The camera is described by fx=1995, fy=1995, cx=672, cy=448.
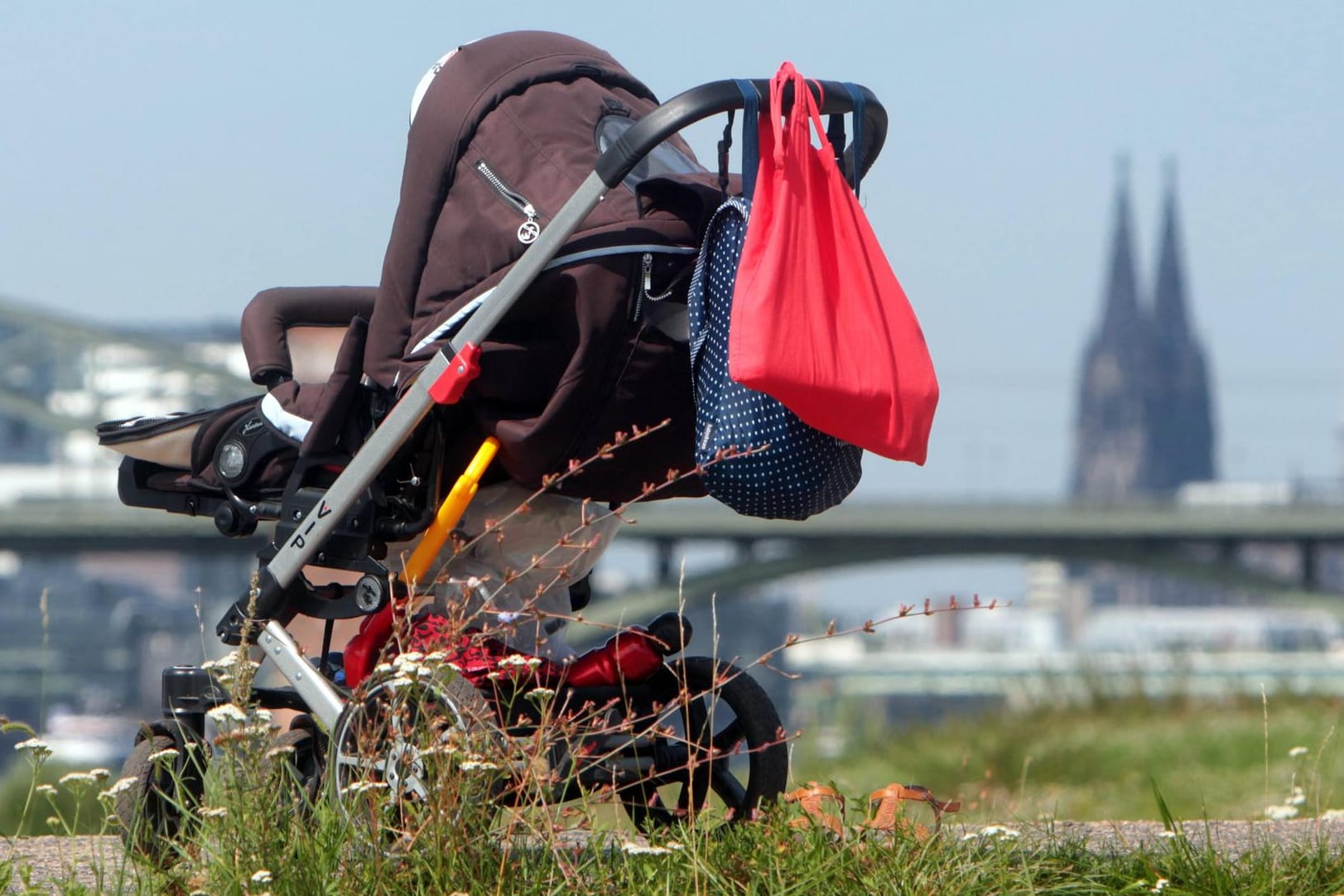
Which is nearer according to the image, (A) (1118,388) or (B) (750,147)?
(B) (750,147)

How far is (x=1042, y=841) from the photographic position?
2713mm

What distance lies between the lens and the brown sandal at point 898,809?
2557 mm

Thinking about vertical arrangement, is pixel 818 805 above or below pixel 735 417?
below

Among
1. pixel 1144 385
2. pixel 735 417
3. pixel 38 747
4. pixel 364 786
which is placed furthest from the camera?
pixel 1144 385

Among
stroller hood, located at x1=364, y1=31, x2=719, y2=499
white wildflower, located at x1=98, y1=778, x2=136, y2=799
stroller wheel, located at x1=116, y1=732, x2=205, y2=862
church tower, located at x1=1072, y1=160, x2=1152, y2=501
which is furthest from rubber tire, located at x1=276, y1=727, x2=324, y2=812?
church tower, located at x1=1072, y1=160, x2=1152, y2=501

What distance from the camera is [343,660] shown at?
3016 mm

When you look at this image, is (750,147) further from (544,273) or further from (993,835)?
(993,835)

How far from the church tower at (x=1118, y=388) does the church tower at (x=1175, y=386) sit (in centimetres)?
163

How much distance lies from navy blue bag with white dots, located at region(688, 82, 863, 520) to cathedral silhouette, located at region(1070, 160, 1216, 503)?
17629 cm

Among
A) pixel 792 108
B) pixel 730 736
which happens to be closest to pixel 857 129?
pixel 792 108

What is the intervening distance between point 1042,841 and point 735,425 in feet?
2.31

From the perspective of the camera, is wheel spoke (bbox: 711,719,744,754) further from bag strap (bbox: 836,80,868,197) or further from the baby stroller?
bag strap (bbox: 836,80,868,197)

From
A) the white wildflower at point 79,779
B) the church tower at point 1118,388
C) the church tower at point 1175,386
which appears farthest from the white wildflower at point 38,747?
the church tower at point 1175,386

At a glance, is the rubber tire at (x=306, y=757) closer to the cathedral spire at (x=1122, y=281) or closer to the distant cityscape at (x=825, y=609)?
the distant cityscape at (x=825, y=609)
